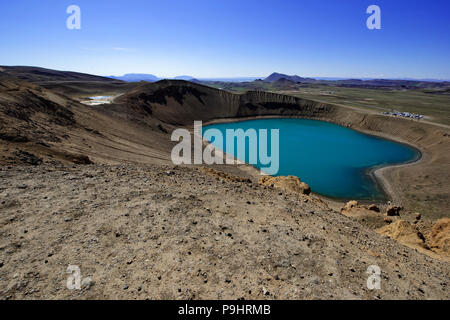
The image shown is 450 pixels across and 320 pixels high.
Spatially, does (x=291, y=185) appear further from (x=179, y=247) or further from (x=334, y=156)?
(x=334, y=156)

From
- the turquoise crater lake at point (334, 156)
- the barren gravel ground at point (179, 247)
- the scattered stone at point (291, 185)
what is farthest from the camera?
Result: the turquoise crater lake at point (334, 156)

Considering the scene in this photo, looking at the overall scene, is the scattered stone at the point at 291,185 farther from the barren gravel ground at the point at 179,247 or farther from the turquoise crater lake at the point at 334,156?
the turquoise crater lake at the point at 334,156

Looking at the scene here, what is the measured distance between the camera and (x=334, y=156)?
4519cm

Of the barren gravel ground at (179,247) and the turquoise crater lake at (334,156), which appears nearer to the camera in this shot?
the barren gravel ground at (179,247)

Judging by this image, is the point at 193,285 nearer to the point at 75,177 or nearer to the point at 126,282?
the point at 126,282

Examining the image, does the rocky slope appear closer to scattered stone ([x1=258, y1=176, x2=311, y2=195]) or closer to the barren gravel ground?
the barren gravel ground

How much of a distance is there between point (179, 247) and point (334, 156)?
44172mm

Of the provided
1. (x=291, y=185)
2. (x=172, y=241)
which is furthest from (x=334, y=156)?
(x=172, y=241)

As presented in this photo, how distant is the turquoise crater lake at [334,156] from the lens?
31.3 m

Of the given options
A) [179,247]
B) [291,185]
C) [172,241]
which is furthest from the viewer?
[291,185]

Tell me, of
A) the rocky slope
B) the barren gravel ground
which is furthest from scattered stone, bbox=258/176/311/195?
the barren gravel ground

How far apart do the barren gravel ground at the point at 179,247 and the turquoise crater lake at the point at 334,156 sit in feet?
71.1

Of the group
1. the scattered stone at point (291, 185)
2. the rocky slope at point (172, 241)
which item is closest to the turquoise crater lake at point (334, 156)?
the scattered stone at point (291, 185)

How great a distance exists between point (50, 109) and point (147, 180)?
79.2 feet
